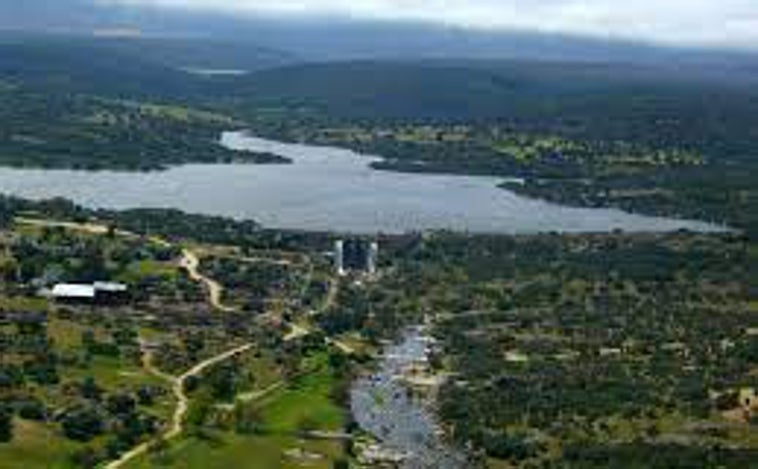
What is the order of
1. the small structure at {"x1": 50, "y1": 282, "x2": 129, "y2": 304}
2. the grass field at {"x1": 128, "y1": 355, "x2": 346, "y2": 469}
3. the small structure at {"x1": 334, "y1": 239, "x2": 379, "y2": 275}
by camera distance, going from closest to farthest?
the grass field at {"x1": 128, "y1": 355, "x2": 346, "y2": 469}
the small structure at {"x1": 50, "y1": 282, "x2": 129, "y2": 304}
the small structure at {"x1": 334, "y1": 239, "x2": 379, "y2": 275}

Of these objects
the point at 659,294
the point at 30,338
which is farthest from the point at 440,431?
the point at 659,294

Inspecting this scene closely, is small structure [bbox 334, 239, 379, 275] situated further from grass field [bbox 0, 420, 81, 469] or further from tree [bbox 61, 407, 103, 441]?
grass field [bbox 0, 420, 81, 469]

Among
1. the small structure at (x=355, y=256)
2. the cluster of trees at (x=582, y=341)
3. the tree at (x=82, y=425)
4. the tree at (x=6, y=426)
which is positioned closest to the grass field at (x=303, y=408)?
the cluster of trees at (x=582, y=341)

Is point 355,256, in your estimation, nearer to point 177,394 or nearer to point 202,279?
point 202,279

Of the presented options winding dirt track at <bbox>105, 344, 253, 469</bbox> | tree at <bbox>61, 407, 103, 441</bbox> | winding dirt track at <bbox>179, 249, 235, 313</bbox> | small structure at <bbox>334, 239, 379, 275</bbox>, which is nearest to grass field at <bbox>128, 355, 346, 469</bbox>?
winding dirt track at <bbox>105, 344, 253, 469</bbox>

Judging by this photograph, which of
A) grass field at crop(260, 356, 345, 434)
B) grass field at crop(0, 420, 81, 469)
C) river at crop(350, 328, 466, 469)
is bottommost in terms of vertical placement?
river at crop(350, 328, 466, 469)

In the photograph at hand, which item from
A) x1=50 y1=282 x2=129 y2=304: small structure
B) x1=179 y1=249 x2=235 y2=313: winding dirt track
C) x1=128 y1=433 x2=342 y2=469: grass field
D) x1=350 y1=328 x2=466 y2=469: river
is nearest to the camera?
x1=128 y1=433 x2=342 y2=469: grass field

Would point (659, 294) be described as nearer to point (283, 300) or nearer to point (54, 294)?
point (283, 300)

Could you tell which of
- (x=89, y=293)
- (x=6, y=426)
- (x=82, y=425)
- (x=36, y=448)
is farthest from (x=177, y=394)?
(x=89, y=293)

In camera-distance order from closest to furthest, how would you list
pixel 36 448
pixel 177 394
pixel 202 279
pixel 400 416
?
pixel 36 448, pixel 177 394, pixel 400 416, pixel 202 279
